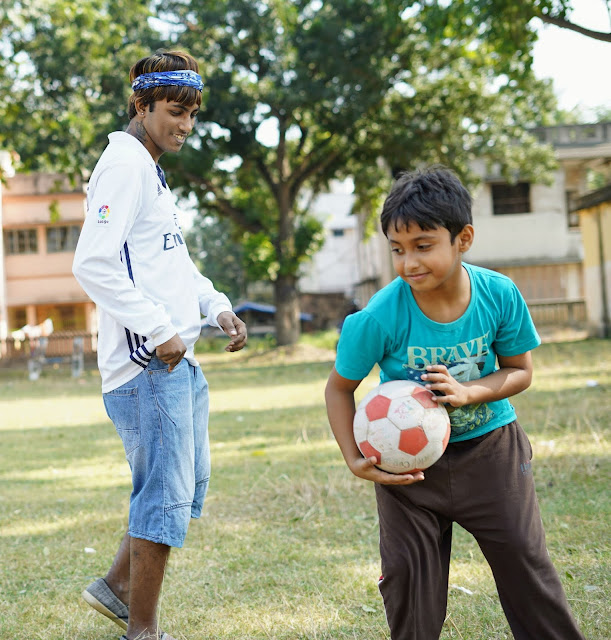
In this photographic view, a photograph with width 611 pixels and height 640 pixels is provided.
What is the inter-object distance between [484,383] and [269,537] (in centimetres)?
254

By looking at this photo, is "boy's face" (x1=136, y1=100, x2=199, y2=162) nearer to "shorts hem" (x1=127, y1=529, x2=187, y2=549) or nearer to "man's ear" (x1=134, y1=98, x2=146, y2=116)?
"man's ear" (x1=134, y1=98, x2=146, y2=116)

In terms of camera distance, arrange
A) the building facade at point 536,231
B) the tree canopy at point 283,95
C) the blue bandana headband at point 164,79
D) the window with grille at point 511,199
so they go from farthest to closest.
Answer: the window with grille at point 511,199 < the building facade at point 536,231 < the tree canopy at point 283,95 < the blue bandana headband at point 164,79

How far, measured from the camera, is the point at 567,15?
894 centimetres

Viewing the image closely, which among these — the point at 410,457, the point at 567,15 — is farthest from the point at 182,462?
the point at 567,15

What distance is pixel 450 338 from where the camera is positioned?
2539mm

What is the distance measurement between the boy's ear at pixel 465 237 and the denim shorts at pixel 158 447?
113cm

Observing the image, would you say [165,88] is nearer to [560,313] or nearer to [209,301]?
[209,301]

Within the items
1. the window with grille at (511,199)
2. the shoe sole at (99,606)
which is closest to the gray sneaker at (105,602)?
the shoe sole at (99,606)

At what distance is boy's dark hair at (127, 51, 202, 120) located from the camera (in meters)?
3.00

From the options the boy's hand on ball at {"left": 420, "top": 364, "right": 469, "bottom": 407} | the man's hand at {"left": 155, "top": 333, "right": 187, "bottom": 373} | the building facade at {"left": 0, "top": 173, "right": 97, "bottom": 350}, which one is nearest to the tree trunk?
the building facade at {"left": 0, "top": 173, "right": 97, "bottom": 350}

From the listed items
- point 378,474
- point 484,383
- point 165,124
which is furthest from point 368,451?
point 165,124

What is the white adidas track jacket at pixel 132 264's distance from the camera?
9.12ft

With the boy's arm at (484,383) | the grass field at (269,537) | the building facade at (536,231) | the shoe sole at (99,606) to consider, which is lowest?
the grass field at (269,537)

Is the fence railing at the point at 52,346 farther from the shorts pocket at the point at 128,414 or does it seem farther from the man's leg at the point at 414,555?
the man's leg at the point at 414,555
